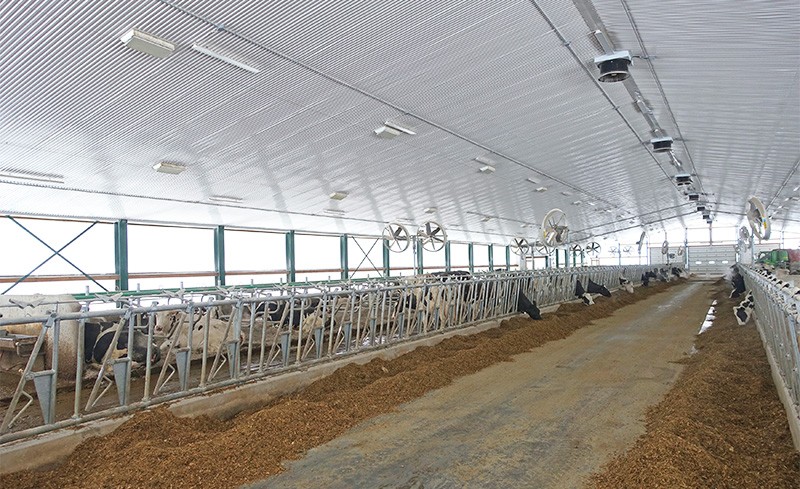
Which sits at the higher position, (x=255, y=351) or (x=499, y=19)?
(x=499, y=19)

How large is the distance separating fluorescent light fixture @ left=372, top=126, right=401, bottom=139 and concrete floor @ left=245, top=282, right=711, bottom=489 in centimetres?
525

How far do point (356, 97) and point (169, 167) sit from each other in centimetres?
465

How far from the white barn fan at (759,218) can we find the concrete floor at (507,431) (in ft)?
22.4

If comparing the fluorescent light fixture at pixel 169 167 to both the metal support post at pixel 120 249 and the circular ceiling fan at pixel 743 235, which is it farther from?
the circular ceiling fan at pixel 743 235

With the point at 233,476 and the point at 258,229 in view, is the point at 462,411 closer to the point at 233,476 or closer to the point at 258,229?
the point at 233,476

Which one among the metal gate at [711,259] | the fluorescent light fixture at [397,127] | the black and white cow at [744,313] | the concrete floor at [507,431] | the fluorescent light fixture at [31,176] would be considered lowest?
the concrete floor at [507,431]

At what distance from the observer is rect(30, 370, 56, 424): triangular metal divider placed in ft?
13.9

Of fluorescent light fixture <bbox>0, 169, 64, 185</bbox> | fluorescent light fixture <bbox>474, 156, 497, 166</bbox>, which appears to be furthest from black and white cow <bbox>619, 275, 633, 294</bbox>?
fluorescent light fixture <bbox>0, 169, 64, 185</bbox>

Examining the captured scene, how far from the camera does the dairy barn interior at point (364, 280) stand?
13.9 feet

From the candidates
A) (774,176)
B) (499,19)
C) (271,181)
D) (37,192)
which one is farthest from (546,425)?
(774,176)

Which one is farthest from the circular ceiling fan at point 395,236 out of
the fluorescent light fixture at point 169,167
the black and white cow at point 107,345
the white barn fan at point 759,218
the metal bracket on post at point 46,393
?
the metal bracket on post at point 46,393

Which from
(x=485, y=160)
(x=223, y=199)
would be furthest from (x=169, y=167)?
(x=485, y=160)

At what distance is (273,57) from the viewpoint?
7.26m

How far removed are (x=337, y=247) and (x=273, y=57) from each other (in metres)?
18.1
